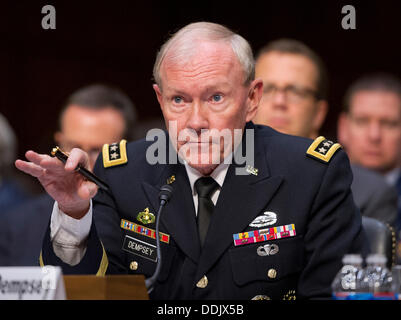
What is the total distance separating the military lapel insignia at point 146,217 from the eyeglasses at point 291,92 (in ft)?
5.31

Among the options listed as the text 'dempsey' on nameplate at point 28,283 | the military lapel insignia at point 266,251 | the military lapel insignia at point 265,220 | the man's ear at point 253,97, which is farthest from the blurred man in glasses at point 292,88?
the text 'dempsey' on nameplate at point 28,283

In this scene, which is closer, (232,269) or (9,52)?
(232,269)

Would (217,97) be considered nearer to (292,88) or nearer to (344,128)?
(292,88)

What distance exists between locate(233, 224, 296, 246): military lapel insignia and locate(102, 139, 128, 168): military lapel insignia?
1.82ft

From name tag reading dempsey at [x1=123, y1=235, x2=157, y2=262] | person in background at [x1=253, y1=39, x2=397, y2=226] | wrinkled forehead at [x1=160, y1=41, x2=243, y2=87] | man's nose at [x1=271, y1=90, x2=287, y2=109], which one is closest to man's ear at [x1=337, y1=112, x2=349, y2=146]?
person in background at [x1=253, y1=39, x2=397, y2=226]

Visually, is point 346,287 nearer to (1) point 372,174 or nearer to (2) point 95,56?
(1) point 372,174

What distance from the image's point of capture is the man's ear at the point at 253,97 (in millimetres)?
2621

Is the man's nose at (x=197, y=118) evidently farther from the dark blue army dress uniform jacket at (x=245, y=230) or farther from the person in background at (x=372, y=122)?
the person in background at (x=372, y=122)

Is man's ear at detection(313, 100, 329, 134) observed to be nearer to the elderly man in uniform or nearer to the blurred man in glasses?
the blurred man in glasses

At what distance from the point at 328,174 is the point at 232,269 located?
469mm

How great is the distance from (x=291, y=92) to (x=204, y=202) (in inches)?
67.0

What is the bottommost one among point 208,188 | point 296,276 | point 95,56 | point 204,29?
point 296,276

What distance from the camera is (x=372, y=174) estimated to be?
4391 millimetres
